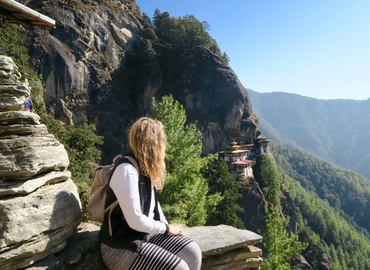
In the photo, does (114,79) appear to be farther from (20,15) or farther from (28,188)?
(28,188)

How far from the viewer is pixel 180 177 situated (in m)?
13.5

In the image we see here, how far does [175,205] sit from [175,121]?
15.0 feet

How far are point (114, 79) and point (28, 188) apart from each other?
43.5 meters

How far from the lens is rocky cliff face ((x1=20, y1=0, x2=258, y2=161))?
113ft

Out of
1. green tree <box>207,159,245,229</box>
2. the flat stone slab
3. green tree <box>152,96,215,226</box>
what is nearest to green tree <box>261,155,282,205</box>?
green tree <box>207,159,245,229</box>

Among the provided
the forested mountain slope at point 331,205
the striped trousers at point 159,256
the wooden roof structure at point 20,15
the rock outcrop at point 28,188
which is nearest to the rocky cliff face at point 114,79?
the wooden roof structure at point 20,15

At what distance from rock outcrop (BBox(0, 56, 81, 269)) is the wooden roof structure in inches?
70.7

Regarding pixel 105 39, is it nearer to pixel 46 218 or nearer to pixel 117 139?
pixel 117 139

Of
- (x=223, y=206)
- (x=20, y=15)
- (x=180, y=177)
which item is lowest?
(x=223, y=206)

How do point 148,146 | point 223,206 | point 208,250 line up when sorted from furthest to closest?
point 223,206
point 208,250
point 148,146

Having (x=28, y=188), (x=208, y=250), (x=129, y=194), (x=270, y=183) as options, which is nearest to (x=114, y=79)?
(x=270, y=183)

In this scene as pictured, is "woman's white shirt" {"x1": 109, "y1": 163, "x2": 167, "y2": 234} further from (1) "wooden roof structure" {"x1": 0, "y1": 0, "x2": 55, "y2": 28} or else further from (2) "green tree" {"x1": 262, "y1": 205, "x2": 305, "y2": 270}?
(2) "green tree" {"x1": 262, "y1": 205, "x2": 305, "y2": 270}

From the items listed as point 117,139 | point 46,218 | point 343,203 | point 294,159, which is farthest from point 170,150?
point 294,159

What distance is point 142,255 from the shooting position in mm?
2920
